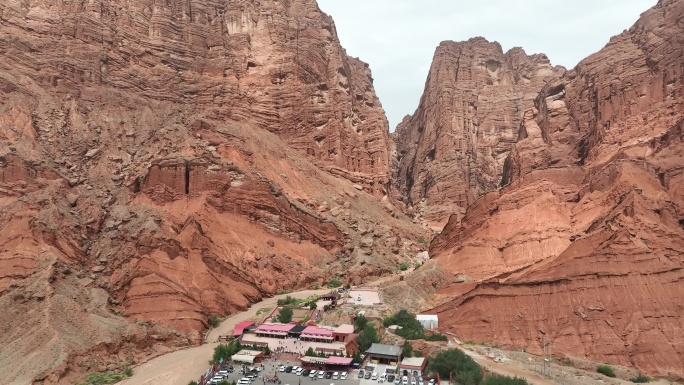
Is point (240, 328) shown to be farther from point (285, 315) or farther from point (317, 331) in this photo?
point (317, 331)

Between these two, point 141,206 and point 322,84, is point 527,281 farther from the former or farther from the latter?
point 322,84

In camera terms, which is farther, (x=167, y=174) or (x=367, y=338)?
(x=167, y=174)

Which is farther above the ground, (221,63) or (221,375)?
(221,63)

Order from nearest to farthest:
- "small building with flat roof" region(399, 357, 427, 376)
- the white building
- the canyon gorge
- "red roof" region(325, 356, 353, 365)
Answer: "small building with flat roof" region(399, 357, 427, 376) < "red roof" region(325, 356, 353, 365) < the canyon gorge < the white building

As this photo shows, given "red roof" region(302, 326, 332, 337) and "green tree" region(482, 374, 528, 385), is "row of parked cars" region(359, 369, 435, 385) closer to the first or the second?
"green tree" region(482, 374, 528, 385)

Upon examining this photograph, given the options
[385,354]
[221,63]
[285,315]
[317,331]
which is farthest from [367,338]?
[221,63]

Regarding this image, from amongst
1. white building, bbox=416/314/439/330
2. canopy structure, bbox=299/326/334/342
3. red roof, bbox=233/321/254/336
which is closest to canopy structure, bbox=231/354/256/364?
canopy structure, bbox=299/326/334/342

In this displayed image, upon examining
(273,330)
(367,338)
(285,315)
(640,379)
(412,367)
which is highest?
(285,315)
